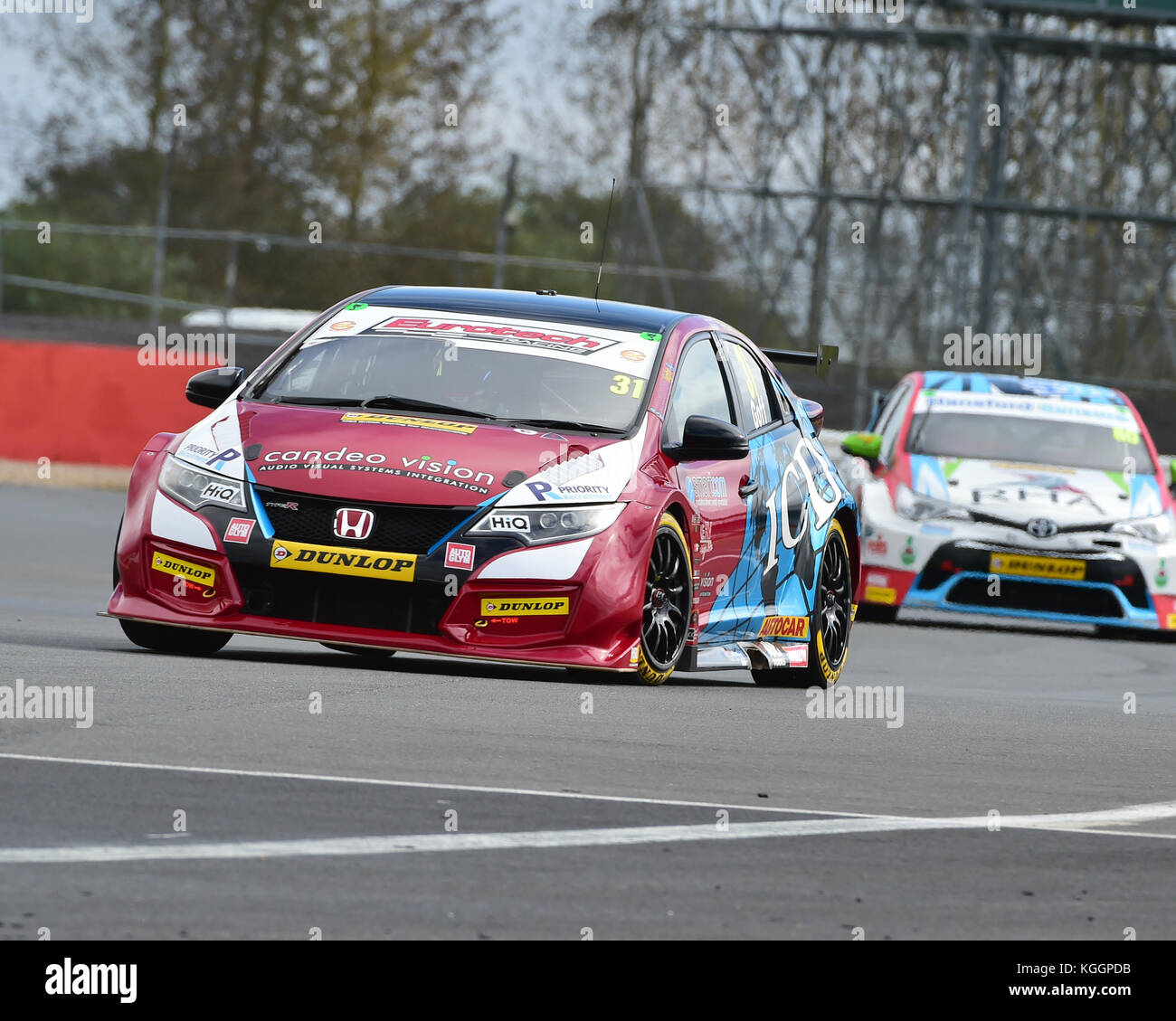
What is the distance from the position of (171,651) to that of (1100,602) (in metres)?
7.67

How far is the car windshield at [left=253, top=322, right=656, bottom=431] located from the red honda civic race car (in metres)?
0.01

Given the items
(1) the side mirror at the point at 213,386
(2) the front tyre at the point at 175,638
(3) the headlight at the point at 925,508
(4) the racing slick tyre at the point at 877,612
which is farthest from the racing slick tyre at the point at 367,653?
(4) the racing slick tyre at the point at 877,612

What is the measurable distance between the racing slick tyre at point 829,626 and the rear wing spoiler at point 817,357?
71 cm

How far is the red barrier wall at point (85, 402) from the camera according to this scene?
987 inches

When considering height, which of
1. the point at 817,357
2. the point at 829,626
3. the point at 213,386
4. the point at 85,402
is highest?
the point at 817,357

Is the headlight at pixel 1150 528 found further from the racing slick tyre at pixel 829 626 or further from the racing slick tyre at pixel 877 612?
the racing slick tyre at pixel 829 626

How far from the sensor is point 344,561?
8.75 meters

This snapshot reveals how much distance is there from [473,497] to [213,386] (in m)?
1.48

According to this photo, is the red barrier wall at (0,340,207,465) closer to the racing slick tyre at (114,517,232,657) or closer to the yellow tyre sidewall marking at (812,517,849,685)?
the yellow tyre sidewall marking at (812,517,849,685)

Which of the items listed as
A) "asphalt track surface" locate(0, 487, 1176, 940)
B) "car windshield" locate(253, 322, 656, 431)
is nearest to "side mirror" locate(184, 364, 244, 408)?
"car windshield" locate(253, 322, 656, 431)

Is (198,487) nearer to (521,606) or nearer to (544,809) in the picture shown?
(521,606)

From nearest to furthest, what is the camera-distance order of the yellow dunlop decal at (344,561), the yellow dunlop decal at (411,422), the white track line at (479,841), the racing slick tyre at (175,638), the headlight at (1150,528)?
the white track line at (479,841) → the yellow dunlop decal at (344,561) → the yellow dunlop decal at (411,422) → the racing slick tyre at (175,638) → the headlight at (1150,528)

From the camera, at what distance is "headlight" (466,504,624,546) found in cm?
872

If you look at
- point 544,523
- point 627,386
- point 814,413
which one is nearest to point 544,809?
point 544,523
